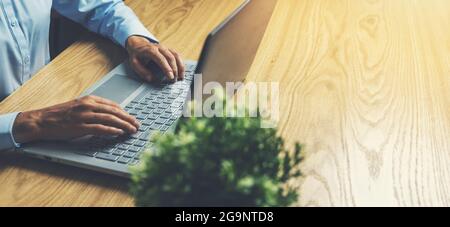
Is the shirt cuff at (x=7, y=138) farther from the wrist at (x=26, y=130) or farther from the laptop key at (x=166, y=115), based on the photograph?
the laptop key at (x=166, y=115)

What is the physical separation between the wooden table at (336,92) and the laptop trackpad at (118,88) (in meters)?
0.05

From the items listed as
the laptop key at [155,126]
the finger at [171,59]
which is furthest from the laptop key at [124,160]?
the finger at [171,59]

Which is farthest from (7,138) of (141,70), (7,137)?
(141,70)

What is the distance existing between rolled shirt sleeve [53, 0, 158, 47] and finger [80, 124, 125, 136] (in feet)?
1.39

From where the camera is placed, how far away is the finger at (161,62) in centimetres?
105

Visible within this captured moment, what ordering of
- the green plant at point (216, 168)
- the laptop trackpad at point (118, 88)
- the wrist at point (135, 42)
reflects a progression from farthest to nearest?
the wrist at point (135, 42) < the laptop trackpad at point (118, 88) < the green plant at point (216, 168)

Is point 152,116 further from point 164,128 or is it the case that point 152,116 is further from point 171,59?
point 171,59

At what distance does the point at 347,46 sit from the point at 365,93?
9.3 inches

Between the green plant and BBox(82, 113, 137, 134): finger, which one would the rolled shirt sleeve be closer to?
BBox(82, 113, 137, 134): finger

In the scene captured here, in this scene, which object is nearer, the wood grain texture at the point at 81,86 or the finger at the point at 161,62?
the wood grain texture at the point at 81,86

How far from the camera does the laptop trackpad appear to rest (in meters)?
0.99

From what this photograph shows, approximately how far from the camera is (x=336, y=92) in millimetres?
1025

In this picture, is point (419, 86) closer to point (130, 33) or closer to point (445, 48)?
point (445, 48)

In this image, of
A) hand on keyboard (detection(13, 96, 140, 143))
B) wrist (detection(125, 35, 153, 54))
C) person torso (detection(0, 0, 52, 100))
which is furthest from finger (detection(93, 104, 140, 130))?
person torso (detection(0, 0, 52, 100))
